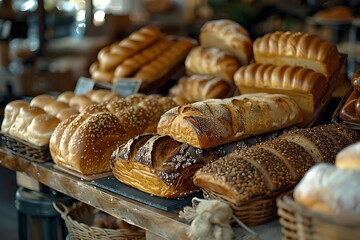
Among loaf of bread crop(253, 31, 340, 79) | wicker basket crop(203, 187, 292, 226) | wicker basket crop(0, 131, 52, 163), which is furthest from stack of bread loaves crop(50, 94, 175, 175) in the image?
wicker basket crop(203, 187, 292, 226)

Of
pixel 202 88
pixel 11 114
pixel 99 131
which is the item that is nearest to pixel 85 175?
pixel 99 131

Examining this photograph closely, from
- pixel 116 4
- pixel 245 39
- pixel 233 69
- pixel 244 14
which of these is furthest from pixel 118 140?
pixel 116 4

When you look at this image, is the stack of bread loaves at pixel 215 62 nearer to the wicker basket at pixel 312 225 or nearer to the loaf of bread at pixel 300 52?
the loaf of bread at pixel 300 52

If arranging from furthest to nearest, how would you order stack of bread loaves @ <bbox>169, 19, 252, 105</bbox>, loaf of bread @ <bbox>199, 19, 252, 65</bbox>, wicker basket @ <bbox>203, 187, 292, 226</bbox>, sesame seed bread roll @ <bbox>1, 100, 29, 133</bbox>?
loaf of bread @ <bbox>199, 19, 252, 65</bbox>, stack of bread loaves @ <bbox>169, 19, 252, 105</bbox>, sesame seed bread roll @ <bbox>1, 100, 29, 133</bbox>, wicker basket @ <bbox>203, 187, 292, 226</bbox>

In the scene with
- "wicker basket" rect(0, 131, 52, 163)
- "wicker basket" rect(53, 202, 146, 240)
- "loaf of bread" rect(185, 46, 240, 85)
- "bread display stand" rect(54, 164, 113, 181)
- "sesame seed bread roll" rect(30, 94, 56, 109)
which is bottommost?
"wicker basket" rect(53, 202, 146, 240)

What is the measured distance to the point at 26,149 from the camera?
97.8 inches

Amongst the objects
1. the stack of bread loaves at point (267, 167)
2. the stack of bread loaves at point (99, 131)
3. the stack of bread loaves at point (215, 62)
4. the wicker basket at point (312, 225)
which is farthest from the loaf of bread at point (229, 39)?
the wicker basket at point (312, 225)

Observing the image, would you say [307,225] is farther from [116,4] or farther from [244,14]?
[116,4]

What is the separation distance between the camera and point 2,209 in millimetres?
4457

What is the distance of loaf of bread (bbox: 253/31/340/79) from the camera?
7.95 feet

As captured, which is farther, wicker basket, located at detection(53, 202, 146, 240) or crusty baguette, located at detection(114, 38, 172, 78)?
crusty baguette, located at detection(114, 38, 172, 78)

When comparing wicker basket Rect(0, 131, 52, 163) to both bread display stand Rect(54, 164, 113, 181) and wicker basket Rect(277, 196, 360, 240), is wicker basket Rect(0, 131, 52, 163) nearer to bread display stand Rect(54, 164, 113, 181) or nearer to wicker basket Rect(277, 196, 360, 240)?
bread display stand Rect(54, 164, 113, 181)

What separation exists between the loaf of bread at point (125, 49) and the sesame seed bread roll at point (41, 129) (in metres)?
0.90

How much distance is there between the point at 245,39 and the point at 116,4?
8795 mm
